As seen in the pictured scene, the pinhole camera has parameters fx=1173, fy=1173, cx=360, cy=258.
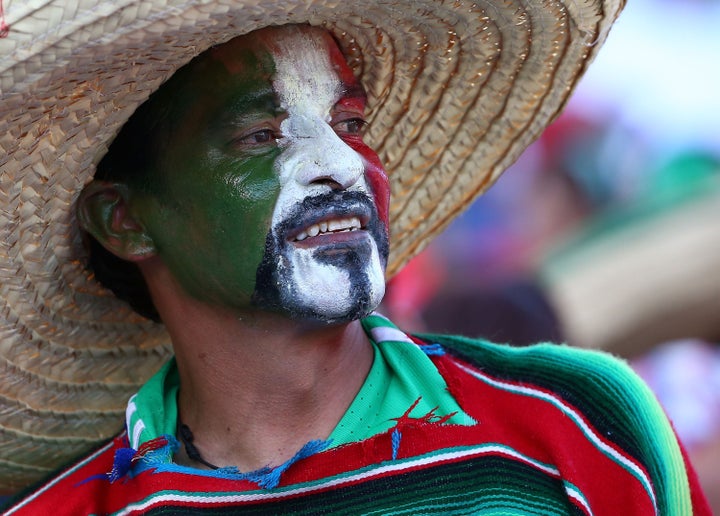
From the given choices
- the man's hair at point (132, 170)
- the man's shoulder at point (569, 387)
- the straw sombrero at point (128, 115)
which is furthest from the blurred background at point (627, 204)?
the man's shoulder at point (569, 387)

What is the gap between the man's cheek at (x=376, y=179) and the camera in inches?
78.5

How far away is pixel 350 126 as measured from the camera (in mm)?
2094

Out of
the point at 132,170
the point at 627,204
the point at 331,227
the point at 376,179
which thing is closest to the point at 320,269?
the point at 331,227

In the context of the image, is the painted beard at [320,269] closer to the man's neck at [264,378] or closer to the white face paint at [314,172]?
the white face paint at [314,172]

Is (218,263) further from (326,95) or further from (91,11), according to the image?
(91,11)

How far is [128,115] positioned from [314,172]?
34 centimetres

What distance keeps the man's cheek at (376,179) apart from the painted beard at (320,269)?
2.6 inches

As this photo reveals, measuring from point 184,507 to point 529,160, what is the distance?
442 centimetres

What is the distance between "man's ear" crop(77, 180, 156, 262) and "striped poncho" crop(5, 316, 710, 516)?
0.34 meters

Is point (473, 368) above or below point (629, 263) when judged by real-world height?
above

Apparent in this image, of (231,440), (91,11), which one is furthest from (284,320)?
(91,11)

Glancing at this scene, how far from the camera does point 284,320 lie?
1989 millimetres

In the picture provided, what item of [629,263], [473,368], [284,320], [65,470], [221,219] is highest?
[221,219]

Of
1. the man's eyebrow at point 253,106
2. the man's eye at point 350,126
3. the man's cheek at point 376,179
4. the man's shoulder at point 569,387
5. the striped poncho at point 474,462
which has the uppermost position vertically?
the man's eyebrow at point 253,106
